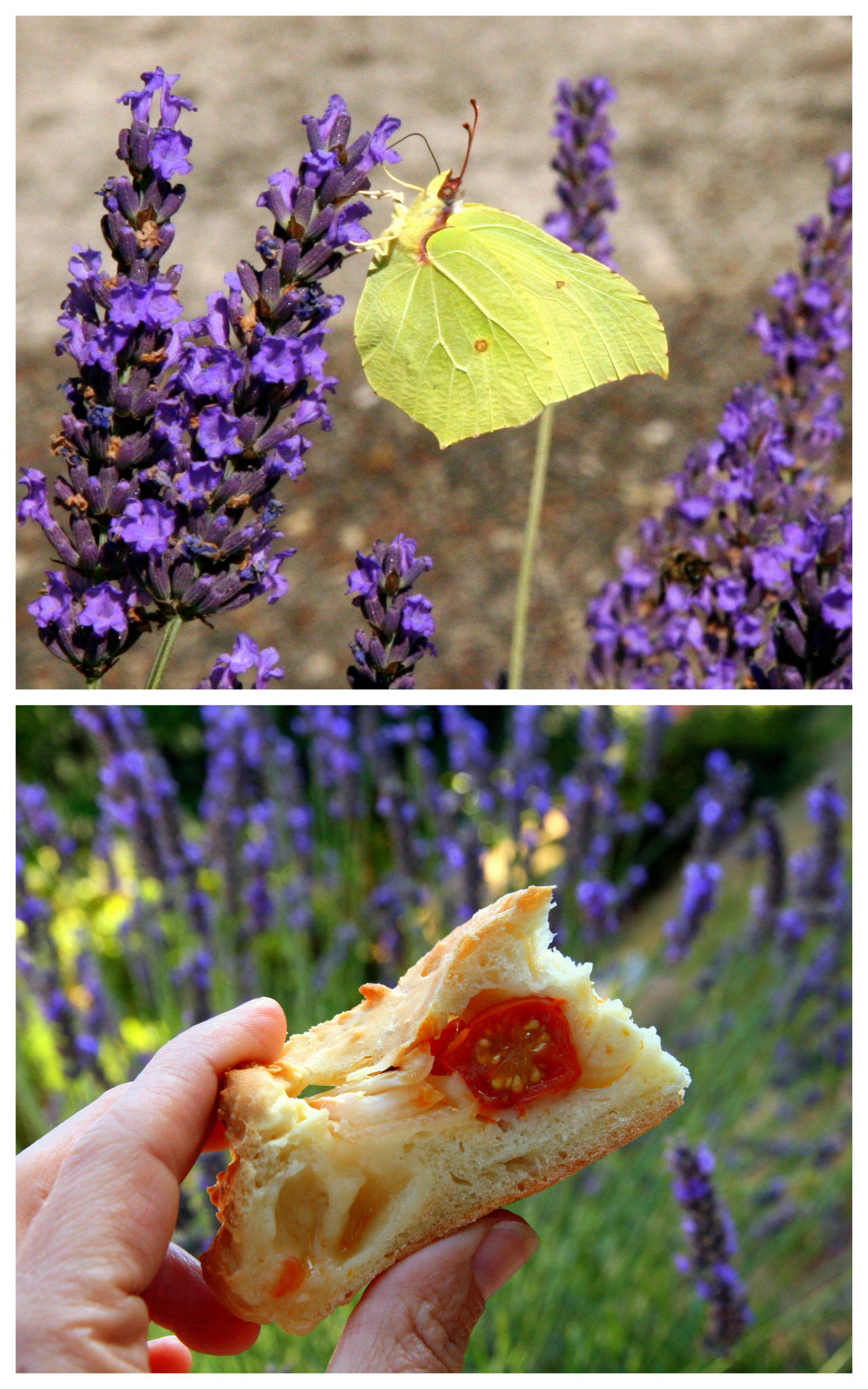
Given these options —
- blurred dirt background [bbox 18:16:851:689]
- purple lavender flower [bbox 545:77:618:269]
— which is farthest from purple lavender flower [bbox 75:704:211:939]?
purple lavender flower [bbox 545:77:618:269]

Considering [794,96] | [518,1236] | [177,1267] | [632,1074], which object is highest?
[794,96]

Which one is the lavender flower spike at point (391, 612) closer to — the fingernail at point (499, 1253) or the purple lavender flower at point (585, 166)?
the fingernail at point (499, 1253)

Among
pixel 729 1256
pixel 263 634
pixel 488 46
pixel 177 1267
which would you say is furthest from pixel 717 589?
pixel 488 46

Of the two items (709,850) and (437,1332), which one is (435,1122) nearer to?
(437,1332)

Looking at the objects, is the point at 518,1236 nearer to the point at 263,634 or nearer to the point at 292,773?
the point at 292,773

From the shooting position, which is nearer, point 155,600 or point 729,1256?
point 155,600

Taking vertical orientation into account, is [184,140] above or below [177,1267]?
above

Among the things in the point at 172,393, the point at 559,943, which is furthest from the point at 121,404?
the point at 559,943

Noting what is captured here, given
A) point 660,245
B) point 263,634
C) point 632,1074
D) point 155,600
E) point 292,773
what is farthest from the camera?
point 660,245
